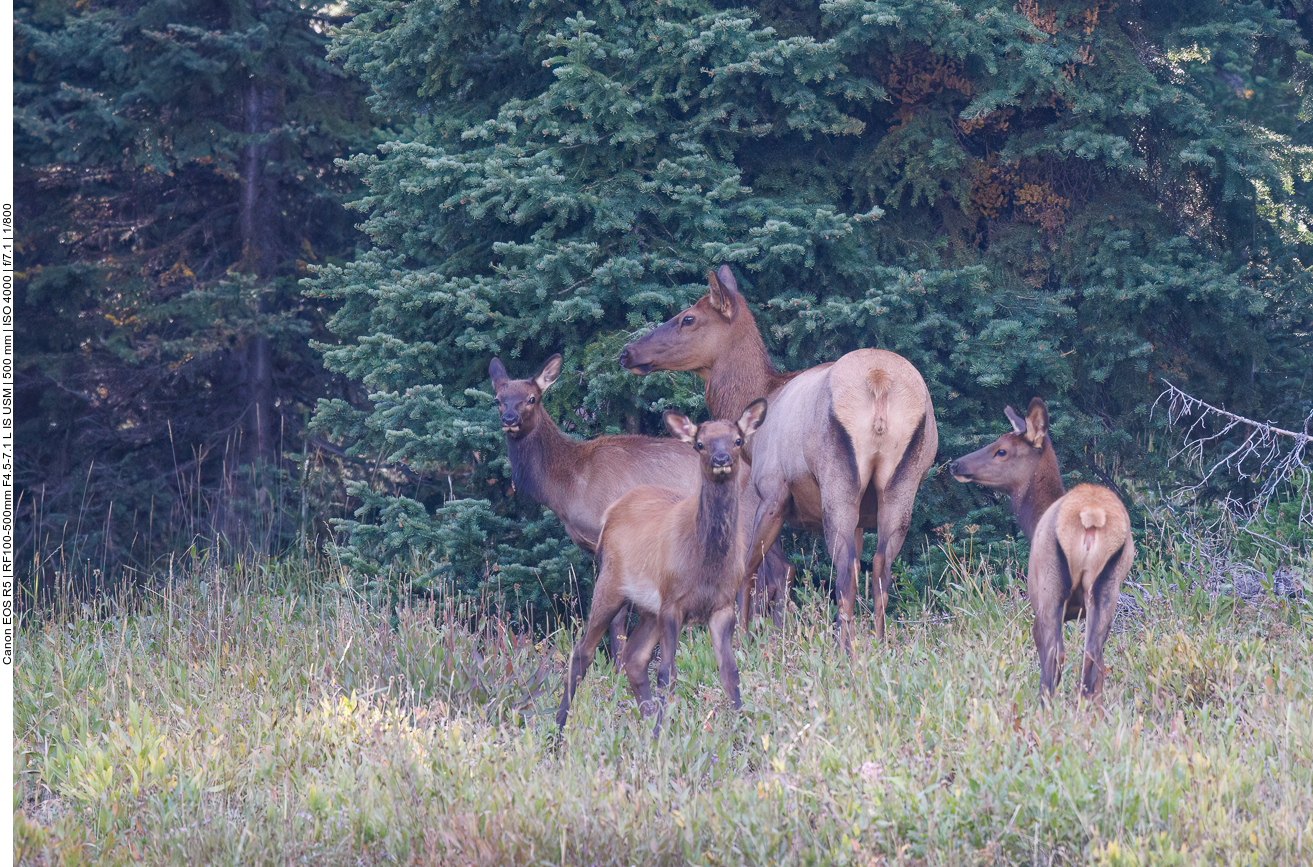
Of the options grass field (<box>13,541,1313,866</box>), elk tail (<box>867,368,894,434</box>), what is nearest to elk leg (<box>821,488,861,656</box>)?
grass field (<box>13,541,1313,866</box>)

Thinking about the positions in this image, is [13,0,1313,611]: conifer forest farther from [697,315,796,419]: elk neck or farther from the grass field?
the grass field

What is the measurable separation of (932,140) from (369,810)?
750 cm

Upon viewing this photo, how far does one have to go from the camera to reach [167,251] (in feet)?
48.6

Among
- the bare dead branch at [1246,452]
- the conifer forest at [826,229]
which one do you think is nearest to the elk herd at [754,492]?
the conifer forest at [826,229]

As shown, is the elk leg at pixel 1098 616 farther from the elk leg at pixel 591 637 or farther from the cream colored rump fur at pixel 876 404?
the elk leg at pixel 591 637

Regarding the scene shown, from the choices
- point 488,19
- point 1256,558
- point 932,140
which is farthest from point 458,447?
point 1256,558

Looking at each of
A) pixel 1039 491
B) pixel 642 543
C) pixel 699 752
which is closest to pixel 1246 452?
pixel 1039 491

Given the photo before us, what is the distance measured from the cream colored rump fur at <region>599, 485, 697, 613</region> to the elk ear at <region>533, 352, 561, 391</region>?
2.37m

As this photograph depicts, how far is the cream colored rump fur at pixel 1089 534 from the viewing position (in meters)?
5.29

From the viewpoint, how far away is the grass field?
4074 mm

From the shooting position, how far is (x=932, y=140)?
985 centimetres

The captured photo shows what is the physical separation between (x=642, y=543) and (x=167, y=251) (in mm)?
11160

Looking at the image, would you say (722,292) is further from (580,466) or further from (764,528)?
(764,528)

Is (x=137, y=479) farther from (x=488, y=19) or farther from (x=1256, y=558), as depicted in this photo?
(x=1256, y=558)
